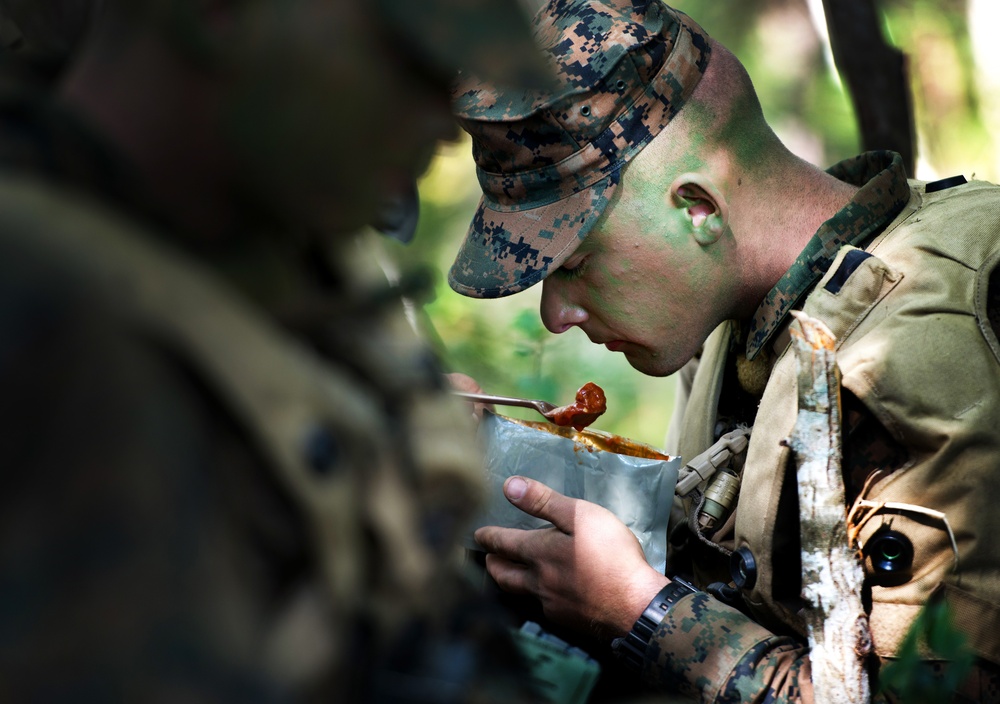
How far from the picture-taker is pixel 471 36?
962 mm

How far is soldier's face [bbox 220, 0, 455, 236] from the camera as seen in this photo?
0.92m

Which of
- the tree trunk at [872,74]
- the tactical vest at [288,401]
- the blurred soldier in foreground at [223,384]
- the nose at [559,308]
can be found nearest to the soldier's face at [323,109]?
the blurred soldier in foreground at [223,384]

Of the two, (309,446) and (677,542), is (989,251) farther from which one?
(309,446)

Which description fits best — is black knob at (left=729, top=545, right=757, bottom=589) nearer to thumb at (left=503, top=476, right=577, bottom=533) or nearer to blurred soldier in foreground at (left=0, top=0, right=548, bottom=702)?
thumb at (left=503, top=476, right=577, bottom=533)

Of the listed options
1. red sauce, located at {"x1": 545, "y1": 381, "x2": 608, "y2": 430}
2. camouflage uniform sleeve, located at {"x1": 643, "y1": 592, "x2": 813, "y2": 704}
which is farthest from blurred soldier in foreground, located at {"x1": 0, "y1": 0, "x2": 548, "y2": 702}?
red sauce, located at {"x1": 545, "y1": 381, "x2": 608, "y2": 430}

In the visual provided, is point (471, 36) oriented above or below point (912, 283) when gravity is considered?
below

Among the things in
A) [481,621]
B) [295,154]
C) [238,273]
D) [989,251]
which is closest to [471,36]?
[295,154]

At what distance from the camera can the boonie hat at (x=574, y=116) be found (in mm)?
2402

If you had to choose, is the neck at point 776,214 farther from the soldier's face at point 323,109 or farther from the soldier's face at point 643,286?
the soldier's face at point 323,109

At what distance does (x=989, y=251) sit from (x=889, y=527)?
2.37 feet

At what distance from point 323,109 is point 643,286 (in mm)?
1654

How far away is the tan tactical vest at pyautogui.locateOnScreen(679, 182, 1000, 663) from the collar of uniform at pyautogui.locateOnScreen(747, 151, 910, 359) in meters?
0.11

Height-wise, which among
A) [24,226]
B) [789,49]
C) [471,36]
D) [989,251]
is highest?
[789,49]

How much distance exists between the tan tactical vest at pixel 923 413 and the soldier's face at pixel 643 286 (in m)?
0.29
